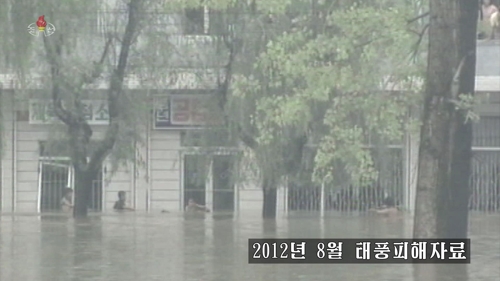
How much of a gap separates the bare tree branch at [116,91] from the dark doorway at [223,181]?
2.61 metres

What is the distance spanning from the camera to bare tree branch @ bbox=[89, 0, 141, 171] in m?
27.9

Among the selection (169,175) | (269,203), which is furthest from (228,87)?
(169,175)

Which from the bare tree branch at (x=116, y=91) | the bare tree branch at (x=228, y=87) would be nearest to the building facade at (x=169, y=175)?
the bare tree branch at (x=116, y=91)

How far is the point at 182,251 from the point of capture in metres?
17.8

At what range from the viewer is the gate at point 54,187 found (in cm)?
3612

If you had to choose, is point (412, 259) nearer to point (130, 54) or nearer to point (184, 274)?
point (184, 274)

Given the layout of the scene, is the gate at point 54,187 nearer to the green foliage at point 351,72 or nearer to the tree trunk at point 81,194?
the tree trunk at point 81,194

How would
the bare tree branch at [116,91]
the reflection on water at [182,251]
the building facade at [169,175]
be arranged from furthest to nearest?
the building facade at [169,175] < the bare tree branch at [116,91] < the reflection on water at [182,251]

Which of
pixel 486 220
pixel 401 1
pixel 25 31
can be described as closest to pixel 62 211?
pixel 486 220

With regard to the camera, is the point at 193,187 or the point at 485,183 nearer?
the point at 485,183

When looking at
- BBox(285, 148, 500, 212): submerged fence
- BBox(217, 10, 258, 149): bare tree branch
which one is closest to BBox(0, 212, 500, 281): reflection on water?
BBox(217, 10, 258, 149): bare tree branch
